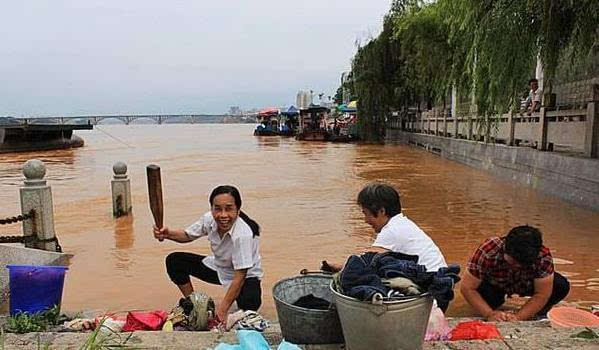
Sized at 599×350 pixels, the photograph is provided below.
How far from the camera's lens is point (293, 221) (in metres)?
9.09

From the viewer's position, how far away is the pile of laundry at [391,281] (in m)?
2.44

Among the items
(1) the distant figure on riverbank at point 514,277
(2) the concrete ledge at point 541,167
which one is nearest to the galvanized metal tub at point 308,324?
(1) the distant figure on riverbank at point 514,277

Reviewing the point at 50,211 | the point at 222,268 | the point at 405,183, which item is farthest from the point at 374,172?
the point at 222,268

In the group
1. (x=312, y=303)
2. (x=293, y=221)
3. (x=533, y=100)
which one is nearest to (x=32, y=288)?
(x=312, y=303)

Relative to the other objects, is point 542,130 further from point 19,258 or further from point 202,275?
point 19,258

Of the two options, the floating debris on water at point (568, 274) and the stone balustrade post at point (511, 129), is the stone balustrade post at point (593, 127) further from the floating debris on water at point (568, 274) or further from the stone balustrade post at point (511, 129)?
the floating debris on water at point (568, 274)

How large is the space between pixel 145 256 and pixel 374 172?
1055 cm

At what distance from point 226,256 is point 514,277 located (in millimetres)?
1940

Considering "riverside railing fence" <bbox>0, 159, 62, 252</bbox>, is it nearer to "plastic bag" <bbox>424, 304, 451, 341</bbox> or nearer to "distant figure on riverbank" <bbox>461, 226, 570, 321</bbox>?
"distant figure on riverbank" <bbox>461, 226, 570, 321</bbox>

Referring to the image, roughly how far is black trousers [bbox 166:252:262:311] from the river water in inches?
31.1

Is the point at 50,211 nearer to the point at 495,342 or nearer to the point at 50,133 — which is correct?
the point at 495,342

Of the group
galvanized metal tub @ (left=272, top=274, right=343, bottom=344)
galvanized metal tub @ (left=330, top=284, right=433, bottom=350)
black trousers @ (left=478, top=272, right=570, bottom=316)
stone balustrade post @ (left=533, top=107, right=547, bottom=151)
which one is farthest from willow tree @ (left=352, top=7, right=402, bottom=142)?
galvanized metal tub @ (left=330, top=284, right=433, bottom=350)

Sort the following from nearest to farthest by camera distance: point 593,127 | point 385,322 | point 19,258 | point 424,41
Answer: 1. point 385,322
2. point 19,258
3. point 593,127
4. point 424,41

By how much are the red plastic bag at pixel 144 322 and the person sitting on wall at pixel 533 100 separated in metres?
10.4
